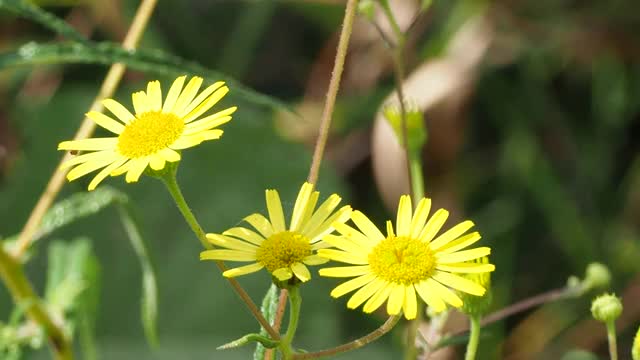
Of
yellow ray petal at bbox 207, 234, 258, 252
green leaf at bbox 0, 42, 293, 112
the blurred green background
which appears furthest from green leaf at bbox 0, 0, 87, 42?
the blurred green background

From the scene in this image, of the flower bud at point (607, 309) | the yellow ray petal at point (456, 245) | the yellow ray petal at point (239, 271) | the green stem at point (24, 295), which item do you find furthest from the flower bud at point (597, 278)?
the green stem at point (24, 295)

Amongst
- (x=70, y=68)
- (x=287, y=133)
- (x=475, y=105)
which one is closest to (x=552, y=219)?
(x=475, y=105)

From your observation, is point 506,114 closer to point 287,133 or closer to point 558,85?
point 558,85

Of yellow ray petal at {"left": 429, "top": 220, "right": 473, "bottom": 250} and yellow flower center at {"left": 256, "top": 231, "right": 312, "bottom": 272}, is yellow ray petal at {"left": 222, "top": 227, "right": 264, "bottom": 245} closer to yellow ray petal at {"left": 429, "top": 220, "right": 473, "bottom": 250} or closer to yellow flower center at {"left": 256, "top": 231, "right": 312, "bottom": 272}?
yellow flower center at {"left": 256, "top": 231, "right": 312, "bottom": 272}

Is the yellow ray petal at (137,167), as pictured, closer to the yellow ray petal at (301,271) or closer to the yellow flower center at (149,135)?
the yellow flower center at (149,135)

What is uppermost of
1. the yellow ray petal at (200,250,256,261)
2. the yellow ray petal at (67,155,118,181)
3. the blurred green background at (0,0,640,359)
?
the blurred green background at (0,0,640,359)

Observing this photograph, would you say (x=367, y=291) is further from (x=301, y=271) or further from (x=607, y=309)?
(x=607, y=309)

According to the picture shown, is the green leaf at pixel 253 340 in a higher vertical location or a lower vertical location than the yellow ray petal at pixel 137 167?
Answer: lower
